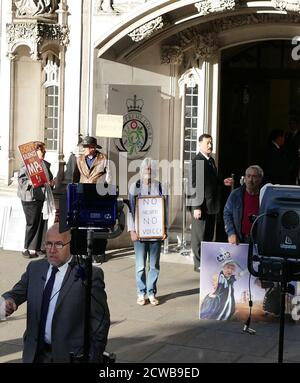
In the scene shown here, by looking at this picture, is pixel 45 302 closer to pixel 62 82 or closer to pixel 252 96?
pixel 62 82

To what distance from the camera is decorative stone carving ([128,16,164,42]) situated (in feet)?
37.4

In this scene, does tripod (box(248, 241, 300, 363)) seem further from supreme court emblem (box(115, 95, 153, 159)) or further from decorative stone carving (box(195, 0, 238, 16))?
supreme court emblem (box(115, 95, 153, 159))

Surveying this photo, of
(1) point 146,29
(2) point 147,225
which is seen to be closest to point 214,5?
(1) point 146,29

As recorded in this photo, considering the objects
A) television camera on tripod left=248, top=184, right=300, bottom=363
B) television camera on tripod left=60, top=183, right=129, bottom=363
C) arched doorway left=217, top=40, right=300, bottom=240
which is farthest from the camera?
arched doorway left=217, top=40, right=300, bottom=240

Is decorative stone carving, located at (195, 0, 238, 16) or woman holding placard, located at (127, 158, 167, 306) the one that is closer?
woman holding placard, located at (127, 158, 167, 306)

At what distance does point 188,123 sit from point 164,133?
0.39m

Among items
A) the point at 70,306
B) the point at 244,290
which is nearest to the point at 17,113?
the point at 244,290

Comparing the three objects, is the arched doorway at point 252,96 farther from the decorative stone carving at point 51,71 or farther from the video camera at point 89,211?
the video camera at point 89,211

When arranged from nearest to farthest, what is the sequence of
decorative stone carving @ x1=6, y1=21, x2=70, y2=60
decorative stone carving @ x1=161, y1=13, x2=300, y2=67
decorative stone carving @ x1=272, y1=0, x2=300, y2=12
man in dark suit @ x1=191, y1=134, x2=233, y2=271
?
decorative stone carving @ x1=272, y1=0, x2=300, y2=12 → man in dark suit @ x1=191, y1=134, x2=233, y2=271 → decorative stone carving @ x1=161, y1=13, x2=300, y2=67 → decorative stone carving @ x1=6, y1=21, x2=70, y2=60

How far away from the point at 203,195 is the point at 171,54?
2.55m

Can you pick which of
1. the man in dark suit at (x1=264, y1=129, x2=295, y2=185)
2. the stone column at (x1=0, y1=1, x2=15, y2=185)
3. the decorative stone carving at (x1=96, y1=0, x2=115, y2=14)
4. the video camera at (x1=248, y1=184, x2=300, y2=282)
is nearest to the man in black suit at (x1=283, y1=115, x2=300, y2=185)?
the man in dark suit at (x1=264, y1=129, x2=295, y2=185)

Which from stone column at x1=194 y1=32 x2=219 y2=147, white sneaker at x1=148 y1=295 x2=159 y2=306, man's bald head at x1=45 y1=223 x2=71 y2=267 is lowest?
white sneaker at x1=148 y1=295 x2=159 y2=306

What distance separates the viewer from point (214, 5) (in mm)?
10898

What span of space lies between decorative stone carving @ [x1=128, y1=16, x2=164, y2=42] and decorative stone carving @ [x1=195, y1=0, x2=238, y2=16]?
24.7 inches
